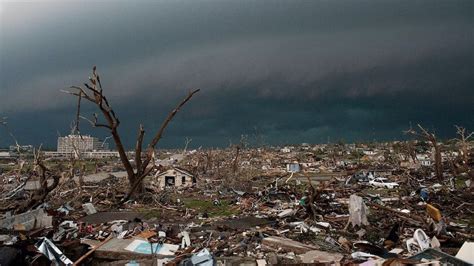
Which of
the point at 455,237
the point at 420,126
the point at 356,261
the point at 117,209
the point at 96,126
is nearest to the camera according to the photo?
the point at 356,261

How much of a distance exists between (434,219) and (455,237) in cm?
93

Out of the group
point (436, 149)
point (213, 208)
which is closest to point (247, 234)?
point (213, 208)

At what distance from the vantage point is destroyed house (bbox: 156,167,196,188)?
29.5 m

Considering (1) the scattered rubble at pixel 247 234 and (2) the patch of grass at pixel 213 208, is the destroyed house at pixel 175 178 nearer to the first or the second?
(2) the patch of grass at pixel 213 208

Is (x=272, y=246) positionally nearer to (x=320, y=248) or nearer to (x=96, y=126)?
(x=320, y=248)

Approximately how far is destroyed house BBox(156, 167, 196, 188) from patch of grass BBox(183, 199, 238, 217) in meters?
11.8

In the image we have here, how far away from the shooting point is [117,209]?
48.0 feet

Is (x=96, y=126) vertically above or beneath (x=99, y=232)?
above

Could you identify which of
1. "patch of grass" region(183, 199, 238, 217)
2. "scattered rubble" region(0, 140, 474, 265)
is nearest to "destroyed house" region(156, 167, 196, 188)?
"patch of grass" region(183, 199, 238, 217)

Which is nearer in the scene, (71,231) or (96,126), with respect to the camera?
(71,231)

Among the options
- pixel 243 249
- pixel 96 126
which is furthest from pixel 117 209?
pixel 243 249

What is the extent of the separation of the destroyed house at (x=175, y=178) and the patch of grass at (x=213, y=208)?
11797 mm

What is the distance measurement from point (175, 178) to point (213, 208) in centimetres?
1495

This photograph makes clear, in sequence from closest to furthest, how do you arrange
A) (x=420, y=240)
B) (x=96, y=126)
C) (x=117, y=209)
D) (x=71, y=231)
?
1. (x=420, y=240)
2. (x=71, y=231)
3. (x=117, y=209)
4. (x=96, y=126)
